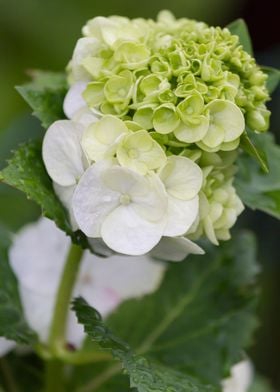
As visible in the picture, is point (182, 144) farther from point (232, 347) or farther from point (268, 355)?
point (268, 355)

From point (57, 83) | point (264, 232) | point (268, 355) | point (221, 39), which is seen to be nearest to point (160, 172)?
point (221, 39)

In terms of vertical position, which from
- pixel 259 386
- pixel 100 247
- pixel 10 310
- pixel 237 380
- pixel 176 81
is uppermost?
pixel 176 81

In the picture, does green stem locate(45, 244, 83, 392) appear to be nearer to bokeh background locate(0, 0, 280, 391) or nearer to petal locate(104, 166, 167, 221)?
petal locate(104, 166, 167, 221)

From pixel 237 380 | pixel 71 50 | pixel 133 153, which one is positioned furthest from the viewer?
pixel 71 50

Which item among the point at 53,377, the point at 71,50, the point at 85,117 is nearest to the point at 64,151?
the point at 85,117

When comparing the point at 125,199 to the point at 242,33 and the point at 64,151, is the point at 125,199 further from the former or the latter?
the point at 242,33

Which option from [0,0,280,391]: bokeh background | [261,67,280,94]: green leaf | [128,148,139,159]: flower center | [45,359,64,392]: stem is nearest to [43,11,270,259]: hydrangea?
[128,148,139,159]: flower center

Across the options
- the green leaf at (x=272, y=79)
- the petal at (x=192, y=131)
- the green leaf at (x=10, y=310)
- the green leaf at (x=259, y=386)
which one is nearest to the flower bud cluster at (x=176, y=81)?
the petal at (x=192, y=131)
